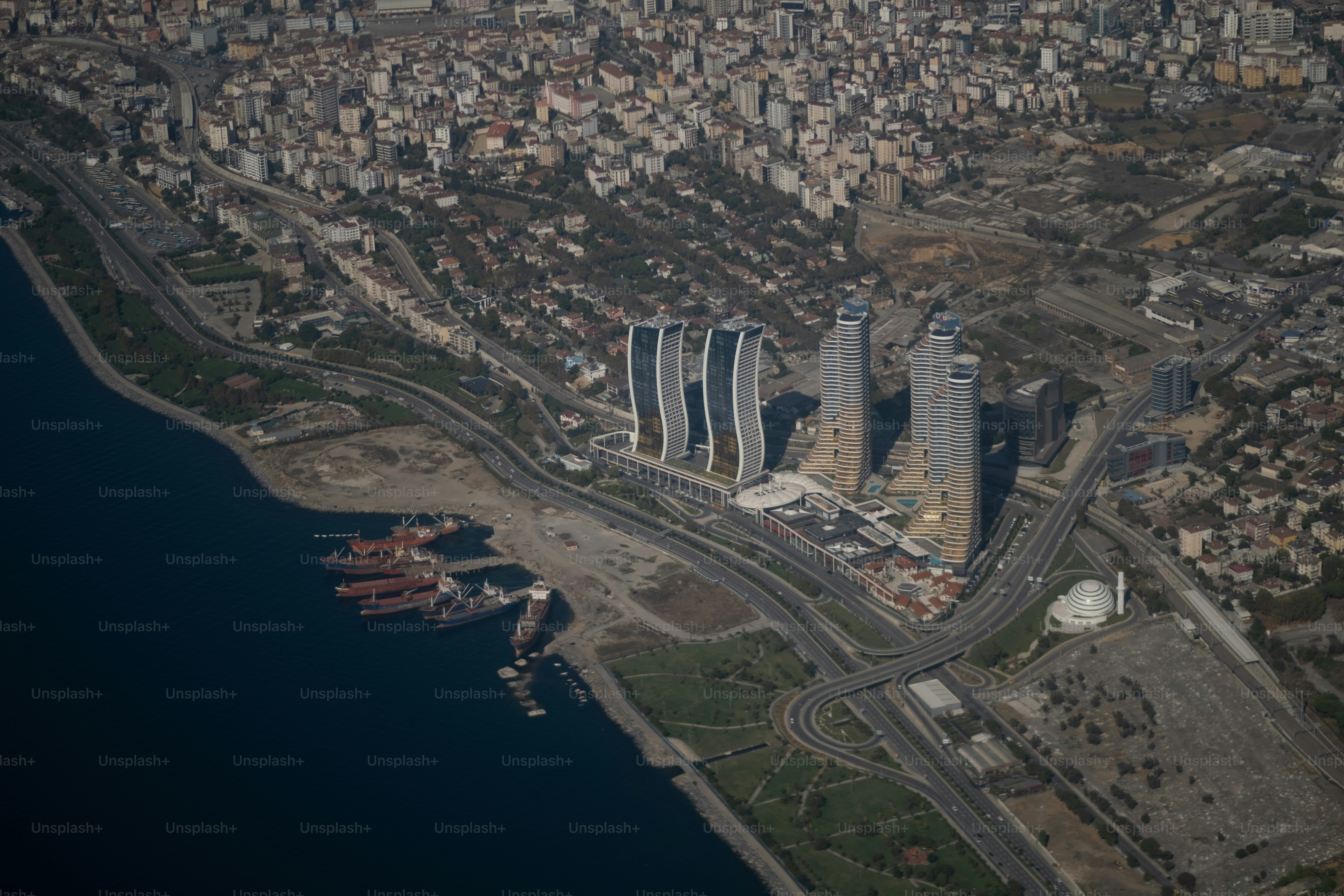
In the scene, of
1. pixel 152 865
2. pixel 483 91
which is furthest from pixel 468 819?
pixel 483 91

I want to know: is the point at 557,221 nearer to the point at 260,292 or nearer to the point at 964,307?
the point at 260,292

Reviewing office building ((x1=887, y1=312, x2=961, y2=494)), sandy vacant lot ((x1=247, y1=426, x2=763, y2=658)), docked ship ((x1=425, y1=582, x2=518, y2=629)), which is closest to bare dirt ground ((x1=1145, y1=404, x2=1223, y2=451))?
office building ((x1=887, y1=312, x2=961, y2=494))

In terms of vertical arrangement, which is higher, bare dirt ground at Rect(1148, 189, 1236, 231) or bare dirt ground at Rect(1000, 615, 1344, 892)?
bare dirt ground at Rect(1148, 189, 1236, 231)

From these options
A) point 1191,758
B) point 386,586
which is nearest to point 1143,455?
point 1191,758

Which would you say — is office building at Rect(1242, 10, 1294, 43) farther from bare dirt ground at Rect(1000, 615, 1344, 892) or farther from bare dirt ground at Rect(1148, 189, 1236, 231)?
bare dirt ground at Rect(1000, 615, 1344, 892)

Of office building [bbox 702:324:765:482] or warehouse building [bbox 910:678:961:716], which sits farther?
office building [bbox 702:324:765:482]

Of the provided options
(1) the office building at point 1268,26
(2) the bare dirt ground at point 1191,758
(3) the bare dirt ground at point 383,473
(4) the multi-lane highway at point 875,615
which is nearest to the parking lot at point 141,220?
(4) the multi-lane highway at point 875,615

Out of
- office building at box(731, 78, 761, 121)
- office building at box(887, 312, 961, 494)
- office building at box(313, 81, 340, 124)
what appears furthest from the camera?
office building at box(731, 78, 761, 121)
